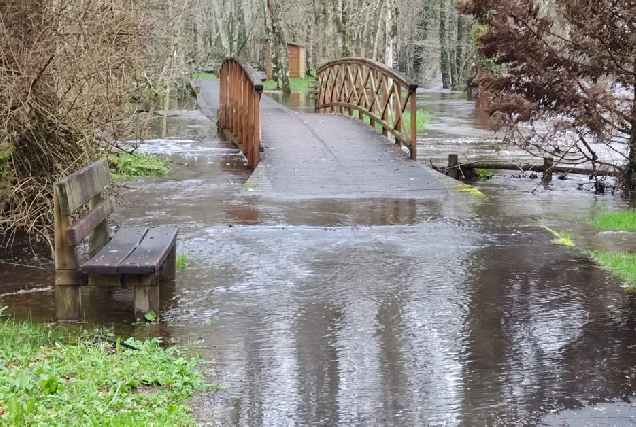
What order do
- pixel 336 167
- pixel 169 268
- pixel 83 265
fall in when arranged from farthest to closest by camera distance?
pixel 336 167
pixel 169 268
pixel 83 265

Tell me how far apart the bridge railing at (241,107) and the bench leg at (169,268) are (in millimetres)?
6993

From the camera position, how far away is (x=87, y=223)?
662cm

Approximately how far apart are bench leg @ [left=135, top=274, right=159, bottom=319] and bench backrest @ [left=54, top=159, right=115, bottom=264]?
53 cm

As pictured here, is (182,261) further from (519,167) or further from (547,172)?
(519,167)

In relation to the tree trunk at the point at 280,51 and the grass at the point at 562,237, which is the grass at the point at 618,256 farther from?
the tree trunk at the point at 280,51

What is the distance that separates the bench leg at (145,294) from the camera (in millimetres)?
6314

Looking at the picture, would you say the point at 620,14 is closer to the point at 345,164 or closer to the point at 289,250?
the point at 345,164

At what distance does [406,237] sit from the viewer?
362 inches

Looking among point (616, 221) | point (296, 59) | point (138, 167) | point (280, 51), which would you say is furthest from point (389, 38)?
point (296, 59)

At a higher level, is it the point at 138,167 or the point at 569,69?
the point at 569,69

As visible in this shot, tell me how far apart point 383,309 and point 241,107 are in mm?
11079

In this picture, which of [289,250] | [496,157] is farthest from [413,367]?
[496,157]

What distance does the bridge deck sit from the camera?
464 inches

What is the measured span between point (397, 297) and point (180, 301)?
5.43ft
